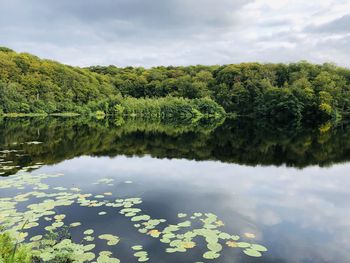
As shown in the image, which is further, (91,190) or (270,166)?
(270,166)

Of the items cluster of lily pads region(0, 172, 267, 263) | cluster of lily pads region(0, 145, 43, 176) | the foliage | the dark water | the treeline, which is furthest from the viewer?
the treeline

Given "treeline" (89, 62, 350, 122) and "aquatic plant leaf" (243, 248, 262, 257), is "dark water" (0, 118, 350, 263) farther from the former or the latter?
"treeline" (89, 62, 350, 122)

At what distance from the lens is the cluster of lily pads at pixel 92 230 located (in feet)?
18.9

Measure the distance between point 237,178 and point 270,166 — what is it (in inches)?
125

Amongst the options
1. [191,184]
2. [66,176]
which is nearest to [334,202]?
[191,184]

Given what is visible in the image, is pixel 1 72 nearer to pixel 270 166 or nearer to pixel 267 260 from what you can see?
pixel 270 166

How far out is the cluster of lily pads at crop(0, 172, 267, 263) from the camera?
18.9 feet

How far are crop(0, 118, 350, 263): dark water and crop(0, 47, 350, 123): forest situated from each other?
3993cm

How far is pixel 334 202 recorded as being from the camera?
31.7ft

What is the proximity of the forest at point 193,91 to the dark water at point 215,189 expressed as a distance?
131ft

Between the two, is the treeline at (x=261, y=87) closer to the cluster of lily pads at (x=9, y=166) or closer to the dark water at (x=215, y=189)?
the dark water at (x=215, y=189)

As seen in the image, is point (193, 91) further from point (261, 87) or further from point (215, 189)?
point (215, 189)

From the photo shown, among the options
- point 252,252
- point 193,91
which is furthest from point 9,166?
point 193,91

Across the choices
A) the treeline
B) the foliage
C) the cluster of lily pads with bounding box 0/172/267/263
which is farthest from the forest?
the foliage
